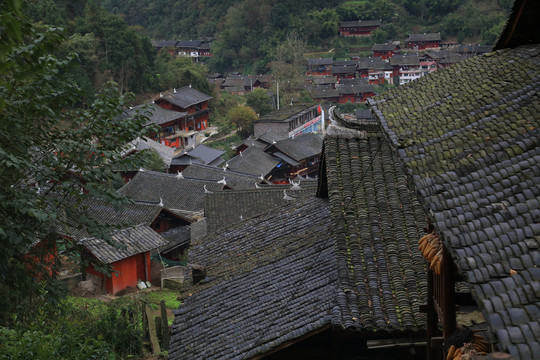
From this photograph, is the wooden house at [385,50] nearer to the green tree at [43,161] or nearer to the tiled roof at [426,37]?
the tiled roof at [426,37]

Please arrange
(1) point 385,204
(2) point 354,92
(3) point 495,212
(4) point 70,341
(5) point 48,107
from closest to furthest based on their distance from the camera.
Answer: (3) point 495,212 < (4) point 70,341 < (1) point 385,204 < (5) point 48,107 < (2) point 354,92

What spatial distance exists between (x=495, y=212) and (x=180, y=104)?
46361mm

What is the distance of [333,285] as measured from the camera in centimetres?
658

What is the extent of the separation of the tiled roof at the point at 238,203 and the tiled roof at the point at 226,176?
938cm

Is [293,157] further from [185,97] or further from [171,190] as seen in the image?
[171,190]

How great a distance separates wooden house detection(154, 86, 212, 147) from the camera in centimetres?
4803

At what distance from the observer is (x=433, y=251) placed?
4430 mm

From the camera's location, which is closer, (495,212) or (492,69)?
(495,212)

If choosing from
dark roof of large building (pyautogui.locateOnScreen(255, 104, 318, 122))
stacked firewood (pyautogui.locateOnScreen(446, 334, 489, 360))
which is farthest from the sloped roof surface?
stacked firewood (pyautogui.locateOnScreen(446, 334, 489, 360))

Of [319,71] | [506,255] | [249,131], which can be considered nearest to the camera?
[506,255]

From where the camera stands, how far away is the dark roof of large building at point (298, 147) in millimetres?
42938

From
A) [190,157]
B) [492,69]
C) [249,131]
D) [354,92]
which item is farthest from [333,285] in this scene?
[354,92]

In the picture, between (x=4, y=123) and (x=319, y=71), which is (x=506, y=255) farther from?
(x=319, y=71)

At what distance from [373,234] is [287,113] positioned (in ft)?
153
